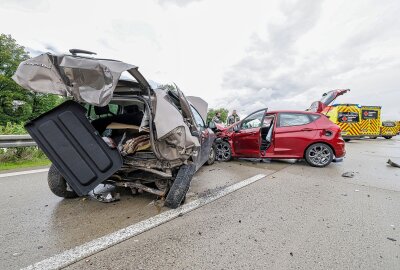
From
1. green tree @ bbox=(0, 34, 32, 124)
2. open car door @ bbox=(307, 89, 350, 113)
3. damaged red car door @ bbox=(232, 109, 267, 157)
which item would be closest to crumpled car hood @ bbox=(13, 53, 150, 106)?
damaged red car door @ bbox=(232, 109, 267, 157)

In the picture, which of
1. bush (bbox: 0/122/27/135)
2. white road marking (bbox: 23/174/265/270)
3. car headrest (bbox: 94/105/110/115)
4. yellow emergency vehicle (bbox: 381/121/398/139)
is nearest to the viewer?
white road marking (bbox: 23/174/265/270)

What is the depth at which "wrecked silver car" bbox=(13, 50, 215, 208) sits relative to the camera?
254 centimetres

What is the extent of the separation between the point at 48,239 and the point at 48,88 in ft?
5.62

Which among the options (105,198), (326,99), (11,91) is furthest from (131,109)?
(11,91)

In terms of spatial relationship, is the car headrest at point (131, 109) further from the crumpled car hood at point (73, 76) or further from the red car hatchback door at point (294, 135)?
the red car hatchback door at point (294, 135)

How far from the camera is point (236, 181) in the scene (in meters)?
4.77

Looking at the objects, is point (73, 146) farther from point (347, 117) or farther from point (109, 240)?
point (347, 117)

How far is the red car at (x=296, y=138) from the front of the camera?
617cm

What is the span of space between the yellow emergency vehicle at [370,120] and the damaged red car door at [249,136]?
13.3m

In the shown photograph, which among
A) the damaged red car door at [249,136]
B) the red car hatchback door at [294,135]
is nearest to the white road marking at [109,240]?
the damaged red car door at [249,136]

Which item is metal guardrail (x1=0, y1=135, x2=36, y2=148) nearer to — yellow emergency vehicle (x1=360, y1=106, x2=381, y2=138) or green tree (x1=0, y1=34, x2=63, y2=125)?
yellow emergency vehicle (x1=360, y1=106, x2=381, y2=138)

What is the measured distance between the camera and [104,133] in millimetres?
3738

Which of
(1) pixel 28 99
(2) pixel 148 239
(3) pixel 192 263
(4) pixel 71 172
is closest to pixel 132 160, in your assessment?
(4) pixel 71 172

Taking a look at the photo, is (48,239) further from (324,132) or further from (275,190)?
(324,132)
